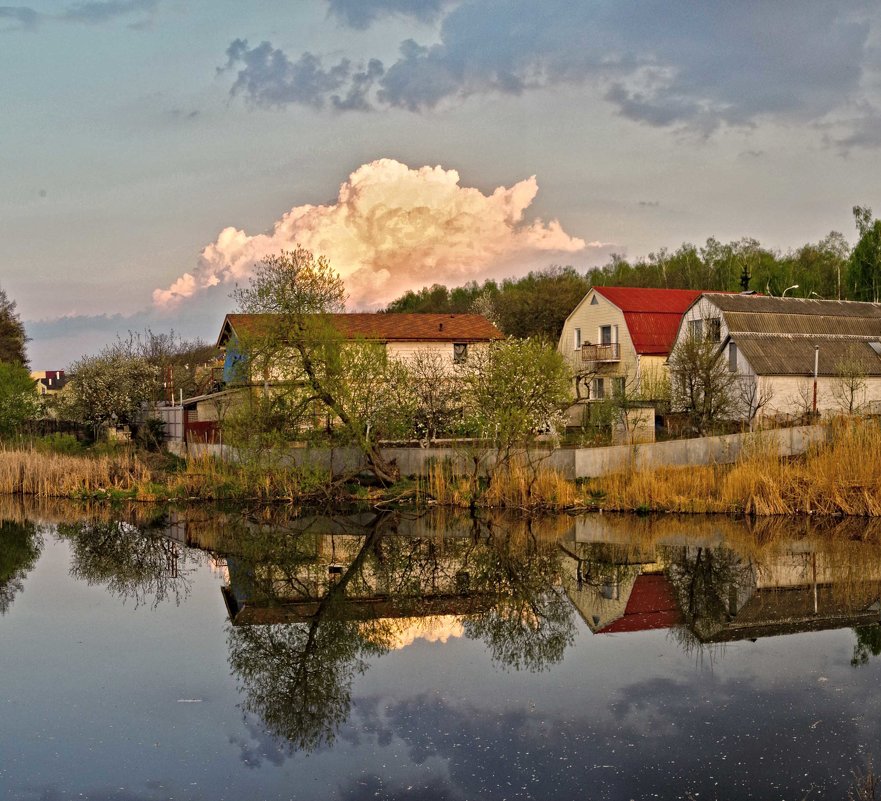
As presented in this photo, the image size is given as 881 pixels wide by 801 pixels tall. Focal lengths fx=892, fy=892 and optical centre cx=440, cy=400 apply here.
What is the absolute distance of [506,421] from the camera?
25.9 metres

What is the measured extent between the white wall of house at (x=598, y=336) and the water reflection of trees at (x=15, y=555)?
30.8 metres

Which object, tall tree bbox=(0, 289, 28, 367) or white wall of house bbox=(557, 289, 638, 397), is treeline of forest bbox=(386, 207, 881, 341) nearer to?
white wall of house bbox=(557, 289, 638, 397)

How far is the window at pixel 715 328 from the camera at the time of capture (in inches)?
1603

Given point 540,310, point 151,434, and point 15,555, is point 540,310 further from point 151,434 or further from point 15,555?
point 15,555

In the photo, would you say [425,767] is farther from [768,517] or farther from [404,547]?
[768,517]

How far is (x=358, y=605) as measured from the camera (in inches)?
597

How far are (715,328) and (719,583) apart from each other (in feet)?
88.0

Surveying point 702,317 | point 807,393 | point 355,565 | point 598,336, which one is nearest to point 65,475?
point 355,565

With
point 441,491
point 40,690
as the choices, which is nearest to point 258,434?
point 441,491

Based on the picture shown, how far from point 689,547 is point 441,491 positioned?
9306 millimetres

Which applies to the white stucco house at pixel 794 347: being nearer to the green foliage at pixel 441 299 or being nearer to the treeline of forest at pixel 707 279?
the treeline of forest at pixel 707 279

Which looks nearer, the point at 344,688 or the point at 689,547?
the point at 344,688

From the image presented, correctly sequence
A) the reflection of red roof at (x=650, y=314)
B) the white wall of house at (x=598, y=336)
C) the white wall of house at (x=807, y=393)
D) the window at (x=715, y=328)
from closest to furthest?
the white wall of house at (x=807, y=393) → the window at (x=715, y=328) → the reflection of red roof at (x=650, y=314) → the white wall of house at (x=598, y=336)

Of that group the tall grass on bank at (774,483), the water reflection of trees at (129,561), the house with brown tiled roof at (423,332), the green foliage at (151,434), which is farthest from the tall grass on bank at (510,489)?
the house with brown tiled roof at (423,332)
